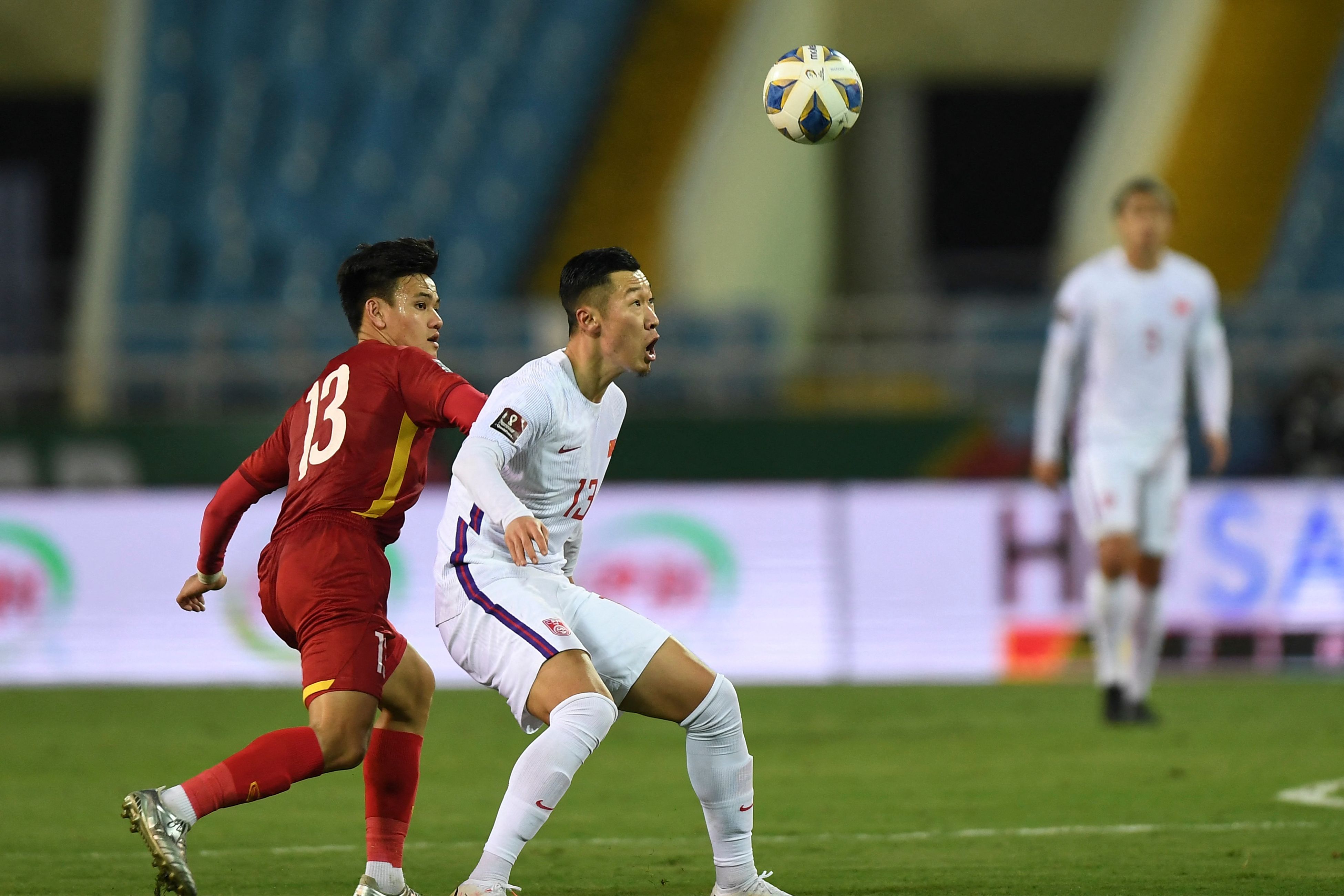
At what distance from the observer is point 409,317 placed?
200 inches

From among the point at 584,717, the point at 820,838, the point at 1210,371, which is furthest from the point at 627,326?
the point at 1210,371

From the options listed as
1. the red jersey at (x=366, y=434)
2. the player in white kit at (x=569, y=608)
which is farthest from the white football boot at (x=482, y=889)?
the red jersey at (x=366, y=434)

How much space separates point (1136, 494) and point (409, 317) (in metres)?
4.92

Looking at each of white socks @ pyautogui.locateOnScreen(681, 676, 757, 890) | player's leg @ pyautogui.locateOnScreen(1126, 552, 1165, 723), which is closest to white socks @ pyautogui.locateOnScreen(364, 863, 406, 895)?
white socks @ pyautogui.locateOnScreen(681, 676, 757, 890)

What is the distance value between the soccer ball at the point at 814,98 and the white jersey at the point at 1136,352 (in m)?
3.09

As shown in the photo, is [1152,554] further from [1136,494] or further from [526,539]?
[526,539]

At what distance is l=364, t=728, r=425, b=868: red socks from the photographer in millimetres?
4984

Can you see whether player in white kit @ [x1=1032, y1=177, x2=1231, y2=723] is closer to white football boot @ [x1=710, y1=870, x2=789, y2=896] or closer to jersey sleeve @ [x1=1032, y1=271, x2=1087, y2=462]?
jersey sleeve @ [x1=1032, y1=271, x2=1087, y2=462]

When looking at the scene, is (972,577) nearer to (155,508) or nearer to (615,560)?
(615,560)

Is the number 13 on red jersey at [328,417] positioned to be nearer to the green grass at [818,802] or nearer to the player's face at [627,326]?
the player's face at [627,326]

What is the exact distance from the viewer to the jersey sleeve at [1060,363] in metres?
9.10

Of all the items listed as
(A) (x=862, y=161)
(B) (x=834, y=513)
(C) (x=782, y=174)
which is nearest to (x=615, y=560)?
(B) (x=834, y=513)

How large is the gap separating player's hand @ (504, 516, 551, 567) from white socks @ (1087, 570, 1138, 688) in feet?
17.1

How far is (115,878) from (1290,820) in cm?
377
